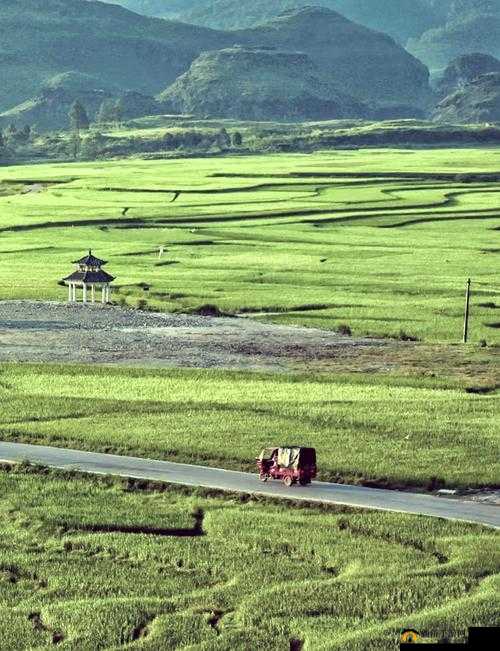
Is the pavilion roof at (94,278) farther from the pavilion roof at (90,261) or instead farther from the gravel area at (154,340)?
the gravel area at (154,340)

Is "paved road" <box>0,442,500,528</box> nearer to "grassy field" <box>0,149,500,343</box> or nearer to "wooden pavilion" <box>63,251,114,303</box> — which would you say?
"grassy field" <box>0,149,500,343</box>

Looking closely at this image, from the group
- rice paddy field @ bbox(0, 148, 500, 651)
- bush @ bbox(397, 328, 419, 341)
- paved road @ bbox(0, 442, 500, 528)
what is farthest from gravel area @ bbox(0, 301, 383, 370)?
paved road @ bbox(0, 442, 500, 528)

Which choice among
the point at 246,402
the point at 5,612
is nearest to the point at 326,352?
the point at 246,402

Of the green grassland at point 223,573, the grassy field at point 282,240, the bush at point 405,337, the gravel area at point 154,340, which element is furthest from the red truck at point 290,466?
the grassy field at point 282,240

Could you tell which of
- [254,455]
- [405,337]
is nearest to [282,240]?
[405,337]

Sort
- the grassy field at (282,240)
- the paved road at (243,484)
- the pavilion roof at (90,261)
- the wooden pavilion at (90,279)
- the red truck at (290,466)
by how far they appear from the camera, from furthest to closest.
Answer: the wooden pavilion at (90,279) < the pavilion roof at (90,261) < the grassy field at (282,240) < the red truck at (290,466) < the paved road at (243,484)

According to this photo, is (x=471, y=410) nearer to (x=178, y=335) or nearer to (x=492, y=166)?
(x=178, y=335)
